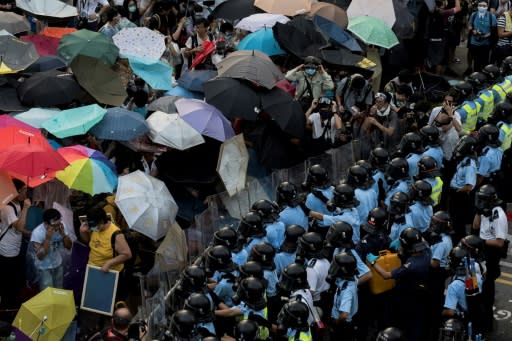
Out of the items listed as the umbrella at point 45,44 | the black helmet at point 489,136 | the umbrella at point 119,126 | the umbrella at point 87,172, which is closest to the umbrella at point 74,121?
the umbrella at point 119,126

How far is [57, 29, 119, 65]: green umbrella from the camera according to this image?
15148 mm

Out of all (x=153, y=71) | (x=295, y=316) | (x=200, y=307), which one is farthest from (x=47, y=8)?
(x=295, y=316)

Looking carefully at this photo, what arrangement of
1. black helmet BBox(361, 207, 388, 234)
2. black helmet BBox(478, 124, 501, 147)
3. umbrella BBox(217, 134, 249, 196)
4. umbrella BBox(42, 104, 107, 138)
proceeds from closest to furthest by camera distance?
black helmet BBox(361, 207, 388, 234) → umbrella BBox(42, 104, 107, 138) → umbrella BBox(217, 134, 249, 196) → black helmet BBox(478, 124, 501, 147)

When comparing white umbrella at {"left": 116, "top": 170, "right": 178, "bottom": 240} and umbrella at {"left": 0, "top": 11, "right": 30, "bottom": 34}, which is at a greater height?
umbrella at {"left": 0, "top": 11, "right": 30, "bottom": 34}

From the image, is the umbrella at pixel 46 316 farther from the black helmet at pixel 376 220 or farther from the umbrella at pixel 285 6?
the umbrella at pixel 285 6

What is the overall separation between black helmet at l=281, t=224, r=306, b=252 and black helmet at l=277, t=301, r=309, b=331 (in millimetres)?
1564

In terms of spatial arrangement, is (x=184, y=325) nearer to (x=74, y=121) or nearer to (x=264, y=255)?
(x=264, y=255)

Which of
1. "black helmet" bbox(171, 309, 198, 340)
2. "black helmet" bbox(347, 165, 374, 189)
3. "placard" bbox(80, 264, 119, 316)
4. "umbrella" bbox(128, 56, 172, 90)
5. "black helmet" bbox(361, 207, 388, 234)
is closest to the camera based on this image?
"black helmet" bbox(171, 309, 198, 340)

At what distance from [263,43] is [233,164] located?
3.39 m

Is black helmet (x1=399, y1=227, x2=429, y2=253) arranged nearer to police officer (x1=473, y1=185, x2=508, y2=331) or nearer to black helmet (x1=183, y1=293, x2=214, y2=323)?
police officer (x1=473, y1=185, x2=508, y2=331)

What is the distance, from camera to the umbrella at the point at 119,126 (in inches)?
526

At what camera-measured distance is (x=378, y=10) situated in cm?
1780

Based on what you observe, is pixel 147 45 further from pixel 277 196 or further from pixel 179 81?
pixel 277 196

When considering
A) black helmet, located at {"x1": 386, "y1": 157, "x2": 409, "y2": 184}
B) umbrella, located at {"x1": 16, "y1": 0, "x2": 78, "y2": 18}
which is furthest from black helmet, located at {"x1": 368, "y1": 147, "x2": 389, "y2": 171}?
umbrella, located at {"x1": 16, "y1": 0, "x2": 78, "y2": 18}
